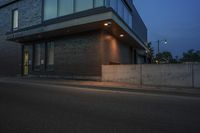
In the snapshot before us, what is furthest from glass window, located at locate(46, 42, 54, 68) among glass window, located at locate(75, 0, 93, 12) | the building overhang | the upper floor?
glass window, located at locate(75, 0, 93, 12)

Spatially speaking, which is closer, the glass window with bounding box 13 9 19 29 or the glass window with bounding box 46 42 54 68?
the glass window with bounding box 46 42 54 68

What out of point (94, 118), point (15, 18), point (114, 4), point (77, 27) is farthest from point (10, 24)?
point (94, 118)

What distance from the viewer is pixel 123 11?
26266 millimetres

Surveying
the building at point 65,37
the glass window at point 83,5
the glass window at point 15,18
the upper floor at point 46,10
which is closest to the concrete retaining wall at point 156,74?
the building at point 65,37

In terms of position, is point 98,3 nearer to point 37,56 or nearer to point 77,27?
point 77,27

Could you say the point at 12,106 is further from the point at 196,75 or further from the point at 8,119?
the point at 196,75

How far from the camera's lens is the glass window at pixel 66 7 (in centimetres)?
2033

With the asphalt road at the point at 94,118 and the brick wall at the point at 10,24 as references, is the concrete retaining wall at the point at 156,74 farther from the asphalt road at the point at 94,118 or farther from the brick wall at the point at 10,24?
the brick wall at the point at 10,24

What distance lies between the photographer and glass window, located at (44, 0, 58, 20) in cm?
2173

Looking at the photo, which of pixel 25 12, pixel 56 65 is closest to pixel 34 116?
pixel 56 65

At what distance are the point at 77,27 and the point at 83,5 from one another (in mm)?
2852

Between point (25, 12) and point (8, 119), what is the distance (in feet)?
72.7

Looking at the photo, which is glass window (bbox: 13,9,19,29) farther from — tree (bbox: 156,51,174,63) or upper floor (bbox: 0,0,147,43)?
tree (bbox: 156,51,174,63)

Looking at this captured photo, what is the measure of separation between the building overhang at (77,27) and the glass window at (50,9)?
7.23ft
